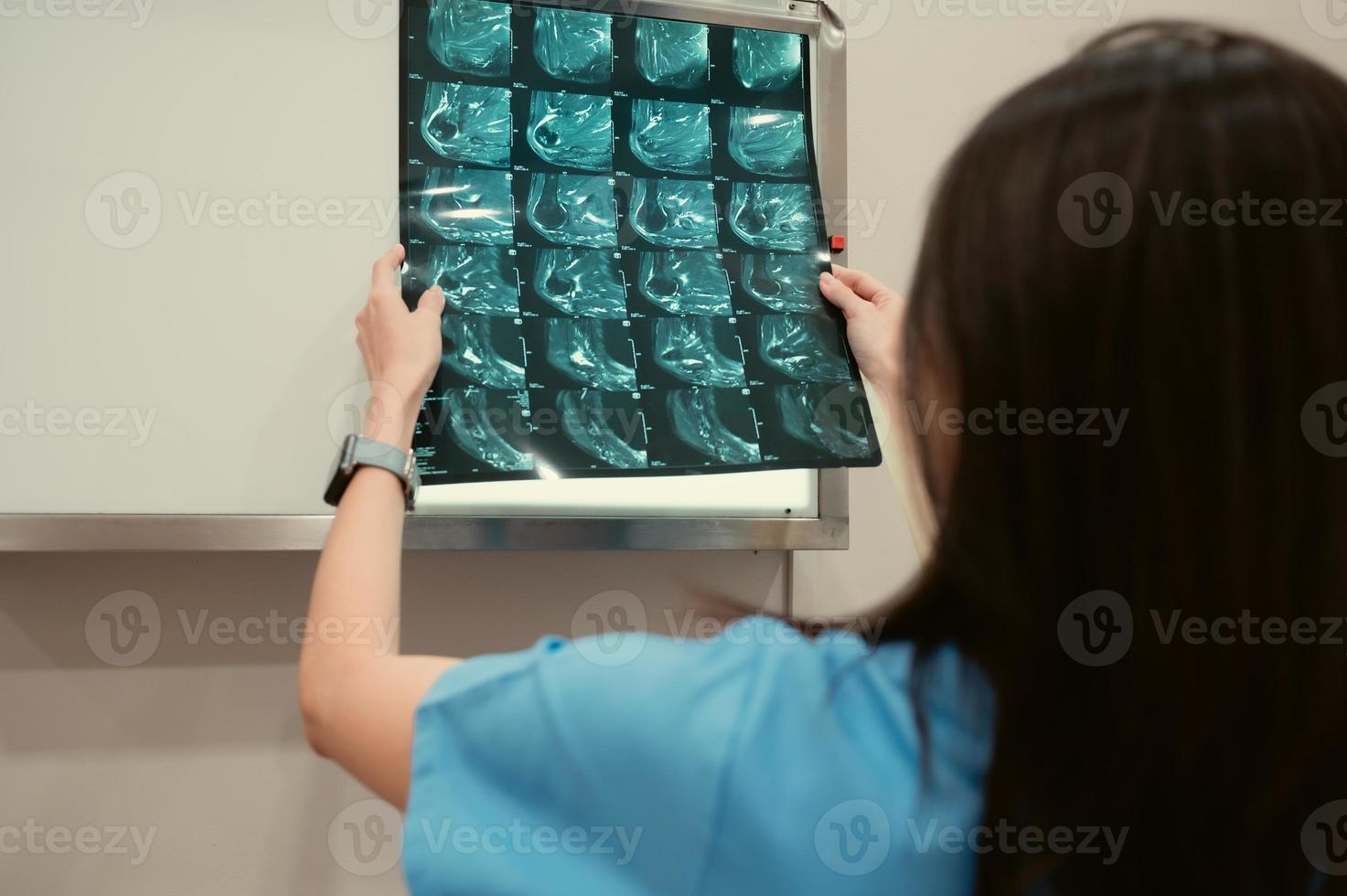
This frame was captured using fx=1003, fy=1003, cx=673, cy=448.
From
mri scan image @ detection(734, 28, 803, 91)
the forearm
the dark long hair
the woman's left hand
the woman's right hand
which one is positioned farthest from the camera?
mri scan image @ detection(734, 28, 803, 91)

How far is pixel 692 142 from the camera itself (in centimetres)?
119

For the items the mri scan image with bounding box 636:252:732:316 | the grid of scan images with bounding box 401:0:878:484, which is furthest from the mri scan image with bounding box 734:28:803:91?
the mri scan image with bounding box 636:252:732:316

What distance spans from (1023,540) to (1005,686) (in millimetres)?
75

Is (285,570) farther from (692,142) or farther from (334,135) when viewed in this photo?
(692,142)

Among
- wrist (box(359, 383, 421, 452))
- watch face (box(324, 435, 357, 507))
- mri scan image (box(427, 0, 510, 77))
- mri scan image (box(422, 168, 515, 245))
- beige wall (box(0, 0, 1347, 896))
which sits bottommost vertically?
beige wall (box(0, 0, 1347, 896))

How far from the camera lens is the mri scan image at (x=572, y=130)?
1.13 metres

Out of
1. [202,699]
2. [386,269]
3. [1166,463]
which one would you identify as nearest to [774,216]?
[386,269]

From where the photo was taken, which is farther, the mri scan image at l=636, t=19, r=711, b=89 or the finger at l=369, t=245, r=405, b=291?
the mri scan image at l=636, t=19, r=711, b=89

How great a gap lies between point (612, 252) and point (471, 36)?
28 cm

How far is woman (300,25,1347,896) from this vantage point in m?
0.49

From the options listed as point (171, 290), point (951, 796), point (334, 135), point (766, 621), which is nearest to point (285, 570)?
point (171, 290)

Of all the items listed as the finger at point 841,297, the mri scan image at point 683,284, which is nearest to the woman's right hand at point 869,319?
the finger at point 841,297

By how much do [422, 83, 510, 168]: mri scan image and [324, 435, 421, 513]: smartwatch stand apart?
42 cm

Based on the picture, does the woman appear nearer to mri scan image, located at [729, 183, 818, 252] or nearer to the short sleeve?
the short sleeve
